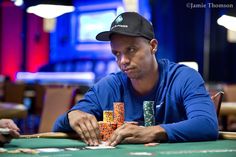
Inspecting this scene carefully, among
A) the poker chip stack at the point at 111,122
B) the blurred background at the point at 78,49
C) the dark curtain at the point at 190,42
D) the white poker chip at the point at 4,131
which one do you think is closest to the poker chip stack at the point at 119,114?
the poker chip stack at the point at 111,122

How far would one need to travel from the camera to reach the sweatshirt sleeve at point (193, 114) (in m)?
2.07

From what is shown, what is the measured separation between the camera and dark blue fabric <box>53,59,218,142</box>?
2.10 m

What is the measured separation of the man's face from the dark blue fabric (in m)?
0.12

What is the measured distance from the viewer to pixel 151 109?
2318 millimetres

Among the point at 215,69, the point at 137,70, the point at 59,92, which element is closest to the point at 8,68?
the point at 215,69

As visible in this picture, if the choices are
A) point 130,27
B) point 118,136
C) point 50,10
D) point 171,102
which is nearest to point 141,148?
point 118,136

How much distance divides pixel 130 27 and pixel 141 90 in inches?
13.4

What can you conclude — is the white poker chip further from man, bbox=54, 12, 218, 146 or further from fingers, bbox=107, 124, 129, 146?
fingers, bbox=107, 124, 129, 146

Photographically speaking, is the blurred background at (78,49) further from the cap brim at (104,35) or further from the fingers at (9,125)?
the fingers at (9,125)

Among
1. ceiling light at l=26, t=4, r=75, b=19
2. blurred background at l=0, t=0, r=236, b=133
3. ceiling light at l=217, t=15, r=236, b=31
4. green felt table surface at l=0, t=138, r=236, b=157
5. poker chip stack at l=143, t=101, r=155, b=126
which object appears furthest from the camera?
blurred background at l=0, t=0, r=236, b=133

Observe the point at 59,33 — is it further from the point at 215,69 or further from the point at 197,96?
the point at 197,96

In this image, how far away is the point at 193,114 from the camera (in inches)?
86.0

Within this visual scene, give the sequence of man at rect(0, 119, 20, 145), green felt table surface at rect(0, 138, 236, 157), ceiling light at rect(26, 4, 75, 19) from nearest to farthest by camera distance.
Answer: green felt table surface at rect(0, 138, 236, 157) → man at rect(0, 119, 20, 145) → ceiling light at rect(26, 4, 75, 19)

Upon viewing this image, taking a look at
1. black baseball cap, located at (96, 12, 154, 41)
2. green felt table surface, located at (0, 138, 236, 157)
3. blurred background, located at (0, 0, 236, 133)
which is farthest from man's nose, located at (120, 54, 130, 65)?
blurred background, located at (0, 0, 236, 133)
